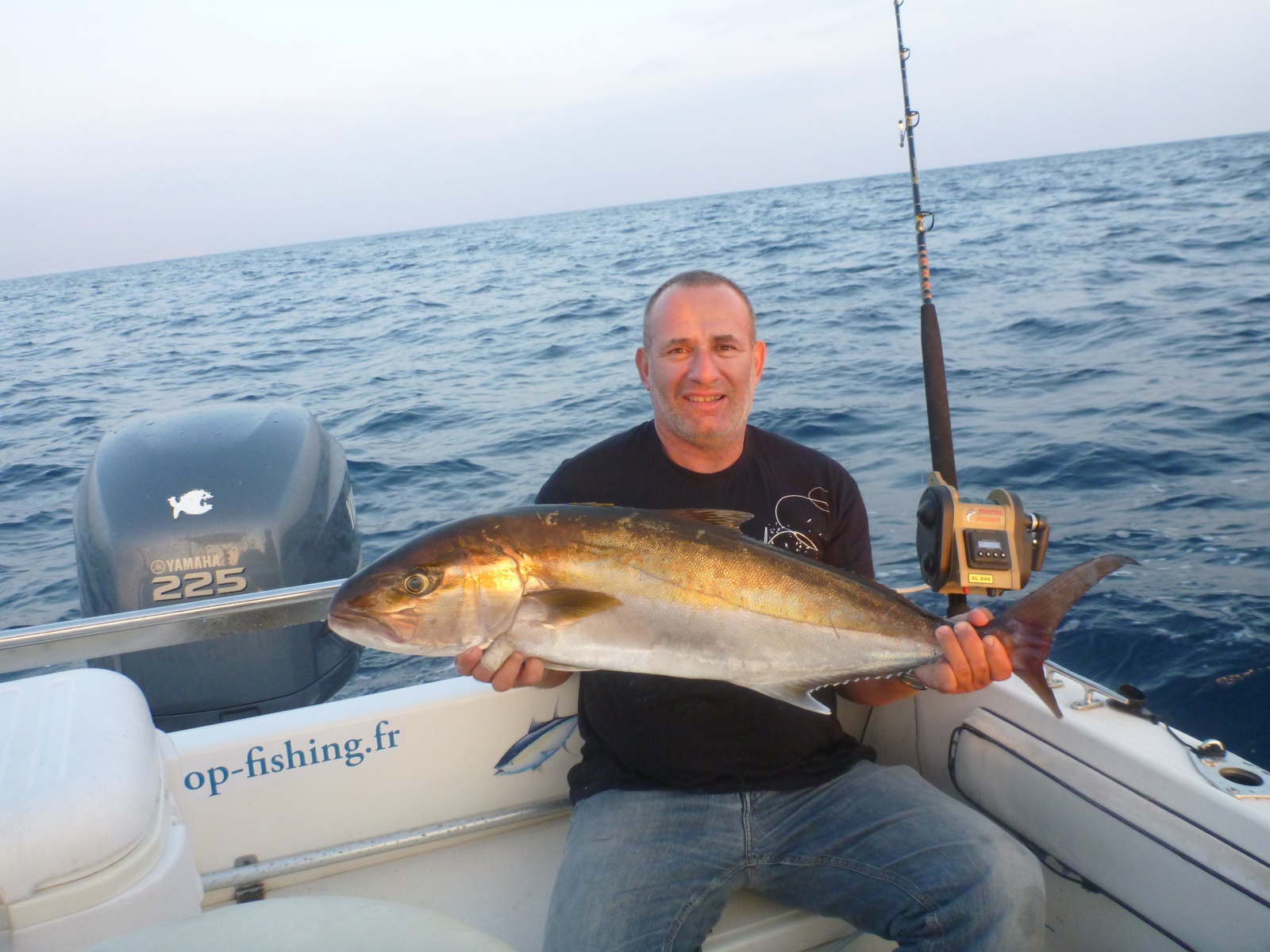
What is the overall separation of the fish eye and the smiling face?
93cm

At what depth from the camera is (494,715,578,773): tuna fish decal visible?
3.00 metres

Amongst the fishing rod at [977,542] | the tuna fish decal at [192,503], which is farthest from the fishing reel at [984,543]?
the tuna fish decal at [192,503]

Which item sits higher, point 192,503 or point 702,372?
point 702,372

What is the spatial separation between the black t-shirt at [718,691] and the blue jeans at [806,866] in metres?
0.07

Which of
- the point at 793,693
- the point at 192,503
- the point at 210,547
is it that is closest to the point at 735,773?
the point at 793,693

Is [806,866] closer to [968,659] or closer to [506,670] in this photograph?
[968,659]

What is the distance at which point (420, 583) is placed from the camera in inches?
86.0

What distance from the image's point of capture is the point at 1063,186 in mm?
36656

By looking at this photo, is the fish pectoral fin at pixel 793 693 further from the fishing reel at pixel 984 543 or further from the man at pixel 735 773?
the fishing reel at pixel 984 543

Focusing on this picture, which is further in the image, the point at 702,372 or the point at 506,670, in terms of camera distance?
the point at 702,372

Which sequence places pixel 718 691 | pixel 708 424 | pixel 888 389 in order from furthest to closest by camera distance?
pixel 888 389
pixel 708 424
pixel 718 691

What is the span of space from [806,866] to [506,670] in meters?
0.95

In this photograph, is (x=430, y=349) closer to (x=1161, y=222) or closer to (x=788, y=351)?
(x=788, y=351)

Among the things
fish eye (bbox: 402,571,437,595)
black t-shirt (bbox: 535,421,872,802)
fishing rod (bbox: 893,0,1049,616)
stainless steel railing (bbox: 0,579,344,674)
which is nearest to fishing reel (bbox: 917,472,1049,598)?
fishing rod (bbox: 893,0,1049,616)
